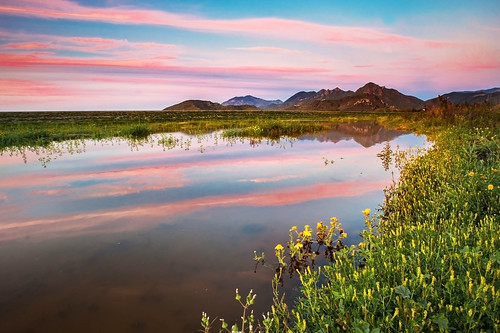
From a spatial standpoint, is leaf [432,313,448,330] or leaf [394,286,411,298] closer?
leaf [432,313,448,330]

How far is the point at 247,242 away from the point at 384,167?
9.50 meters

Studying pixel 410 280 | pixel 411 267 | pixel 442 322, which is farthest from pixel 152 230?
pixel 442 322

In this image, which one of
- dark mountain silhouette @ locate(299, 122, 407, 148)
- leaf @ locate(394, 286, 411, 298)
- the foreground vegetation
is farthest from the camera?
dark mountain silhouette @ locate(299, 122, 407, 148)

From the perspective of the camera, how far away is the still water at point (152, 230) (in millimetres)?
4832

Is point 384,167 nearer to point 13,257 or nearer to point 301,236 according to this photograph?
point 301,236

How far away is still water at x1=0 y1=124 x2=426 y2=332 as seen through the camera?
483cm

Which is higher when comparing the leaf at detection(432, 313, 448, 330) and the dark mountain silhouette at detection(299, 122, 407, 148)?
the dark mountain silhouette at detection(299, 122, 407, 148)

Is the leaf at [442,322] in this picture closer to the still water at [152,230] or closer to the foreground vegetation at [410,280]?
the foreground vegetation at [410,280]

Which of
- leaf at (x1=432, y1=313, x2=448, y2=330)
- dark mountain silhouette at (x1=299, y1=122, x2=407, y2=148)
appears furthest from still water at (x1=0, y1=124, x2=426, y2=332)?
dark mountain silhouette at (x1=299, y1=122, x2=407, y2=148)

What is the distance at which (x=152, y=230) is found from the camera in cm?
770

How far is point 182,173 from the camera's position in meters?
13.9

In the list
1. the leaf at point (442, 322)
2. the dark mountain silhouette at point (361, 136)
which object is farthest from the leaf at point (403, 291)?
the dark mountain silhouette at point (361, 136)

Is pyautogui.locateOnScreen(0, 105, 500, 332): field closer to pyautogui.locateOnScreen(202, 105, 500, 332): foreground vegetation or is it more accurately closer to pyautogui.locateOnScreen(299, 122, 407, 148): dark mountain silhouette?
pyautogui.locateOnScreen(202, 105, 500, 332): foreground vegetation

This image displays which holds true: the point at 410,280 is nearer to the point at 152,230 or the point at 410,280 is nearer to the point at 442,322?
the point at 442,322
